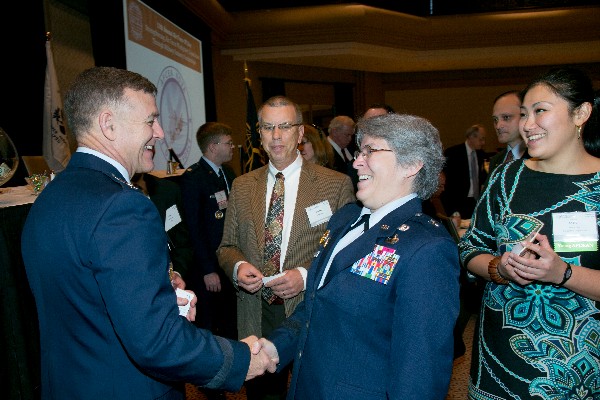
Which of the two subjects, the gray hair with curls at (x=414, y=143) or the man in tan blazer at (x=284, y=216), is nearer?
the gray hair with curls at (x=414, y=143)

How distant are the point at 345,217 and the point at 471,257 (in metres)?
0.55

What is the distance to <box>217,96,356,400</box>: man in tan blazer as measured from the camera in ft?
7.10

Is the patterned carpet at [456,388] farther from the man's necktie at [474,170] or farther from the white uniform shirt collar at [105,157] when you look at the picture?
the man's necktie at [474,170]

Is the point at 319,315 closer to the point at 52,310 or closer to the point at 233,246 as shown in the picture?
the point at 52,310

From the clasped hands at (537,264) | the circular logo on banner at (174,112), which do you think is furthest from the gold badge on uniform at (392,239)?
the circular logo on banner at (174,112)

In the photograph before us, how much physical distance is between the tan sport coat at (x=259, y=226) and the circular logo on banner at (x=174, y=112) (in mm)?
2944

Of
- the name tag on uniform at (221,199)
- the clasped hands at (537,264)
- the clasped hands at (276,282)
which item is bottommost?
the clasped hands at (276,282)

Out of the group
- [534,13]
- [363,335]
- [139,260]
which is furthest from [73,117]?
[534,13]

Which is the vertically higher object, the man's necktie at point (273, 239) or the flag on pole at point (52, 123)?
the flag on pole at point (52, 123)

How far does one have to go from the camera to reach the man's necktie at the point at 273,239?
2188 millimetres

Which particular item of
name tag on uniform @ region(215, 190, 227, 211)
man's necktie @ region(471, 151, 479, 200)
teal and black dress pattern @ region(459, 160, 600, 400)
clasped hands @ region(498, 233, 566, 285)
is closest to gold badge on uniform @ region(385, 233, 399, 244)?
clasped hands @ region(498, 233, 566, 285)

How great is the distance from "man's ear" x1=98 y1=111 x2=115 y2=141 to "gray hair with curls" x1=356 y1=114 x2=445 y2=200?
790 millimetres

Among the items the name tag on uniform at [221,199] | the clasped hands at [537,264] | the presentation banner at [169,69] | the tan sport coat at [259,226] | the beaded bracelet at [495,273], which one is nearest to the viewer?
the clasped hands at [537,264]

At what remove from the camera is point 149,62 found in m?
4.66
